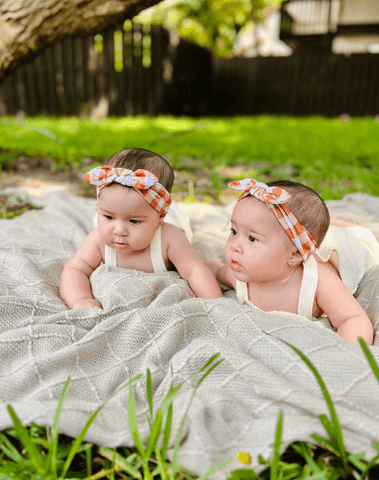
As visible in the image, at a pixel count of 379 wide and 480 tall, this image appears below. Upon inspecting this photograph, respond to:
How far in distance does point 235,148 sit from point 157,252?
4094 millimetres

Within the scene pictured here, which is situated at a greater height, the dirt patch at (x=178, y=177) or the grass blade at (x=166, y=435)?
the grass blade at (x=166, y=435)

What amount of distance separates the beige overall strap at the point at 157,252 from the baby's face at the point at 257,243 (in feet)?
1.55

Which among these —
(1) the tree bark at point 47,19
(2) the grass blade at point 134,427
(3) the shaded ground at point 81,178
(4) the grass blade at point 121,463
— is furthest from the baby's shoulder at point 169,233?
(1) the tree bark at point 47,19

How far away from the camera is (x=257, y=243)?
5.34ft

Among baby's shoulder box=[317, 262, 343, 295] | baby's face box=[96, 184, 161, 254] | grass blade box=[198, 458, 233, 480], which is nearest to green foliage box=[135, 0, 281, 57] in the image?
baby's face box=[96, 184, 161, 254]

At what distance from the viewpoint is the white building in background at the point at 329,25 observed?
17.8 meters

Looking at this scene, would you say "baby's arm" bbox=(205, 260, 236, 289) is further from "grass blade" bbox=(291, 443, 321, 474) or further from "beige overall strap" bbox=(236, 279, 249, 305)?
"grass blade" bbox=(291, 443, 321, 474)

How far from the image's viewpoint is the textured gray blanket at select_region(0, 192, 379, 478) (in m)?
1.16

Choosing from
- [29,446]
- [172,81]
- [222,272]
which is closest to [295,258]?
[222,272]

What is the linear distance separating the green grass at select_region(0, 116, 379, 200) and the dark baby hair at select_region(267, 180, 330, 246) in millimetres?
1890

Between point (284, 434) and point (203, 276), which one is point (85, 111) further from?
point (284, 434)

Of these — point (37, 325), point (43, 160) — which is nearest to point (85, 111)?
point (43, 160)

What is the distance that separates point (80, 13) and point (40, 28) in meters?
0.39

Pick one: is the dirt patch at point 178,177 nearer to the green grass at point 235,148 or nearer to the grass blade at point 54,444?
the green grass at point 235,148
